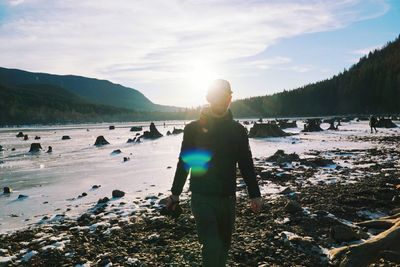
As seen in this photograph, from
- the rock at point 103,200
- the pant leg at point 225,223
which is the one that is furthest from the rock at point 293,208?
the rock at point 103,200

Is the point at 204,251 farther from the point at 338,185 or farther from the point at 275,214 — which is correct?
the point at 338,185

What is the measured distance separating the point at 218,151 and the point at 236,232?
4.32 meters

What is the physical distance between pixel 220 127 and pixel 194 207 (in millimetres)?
1134

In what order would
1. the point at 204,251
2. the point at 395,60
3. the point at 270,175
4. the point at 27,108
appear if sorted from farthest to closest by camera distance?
the point at 27,108 → the point at 395,60 → the point at 270,175 → the point at 204,251

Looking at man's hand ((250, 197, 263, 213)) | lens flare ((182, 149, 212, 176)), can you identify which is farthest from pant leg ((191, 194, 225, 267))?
man's hand ((250, 197, 263, 213))

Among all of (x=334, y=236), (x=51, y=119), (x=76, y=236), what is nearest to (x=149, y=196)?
(x=76, y=236)

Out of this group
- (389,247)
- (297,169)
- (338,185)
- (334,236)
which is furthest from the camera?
(297,169)

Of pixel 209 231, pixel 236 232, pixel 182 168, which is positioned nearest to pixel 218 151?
pixel 182 168

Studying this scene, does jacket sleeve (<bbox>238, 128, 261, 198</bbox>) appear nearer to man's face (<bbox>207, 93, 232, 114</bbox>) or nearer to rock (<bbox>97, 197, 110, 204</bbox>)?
man's face (<bbox>207, 93, 232, 114</bbox>)

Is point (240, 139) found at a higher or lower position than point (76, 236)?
higher

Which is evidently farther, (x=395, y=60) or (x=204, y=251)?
(x=395, y=60)

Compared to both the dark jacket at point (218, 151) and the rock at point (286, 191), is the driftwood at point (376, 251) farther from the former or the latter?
the rock at point (286, 191)

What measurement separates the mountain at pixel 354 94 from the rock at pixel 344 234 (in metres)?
120

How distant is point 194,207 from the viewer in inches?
206
